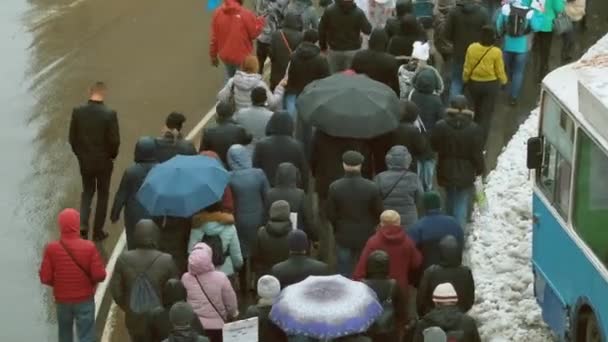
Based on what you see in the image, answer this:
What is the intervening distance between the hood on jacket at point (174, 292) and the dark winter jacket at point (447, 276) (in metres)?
2.08

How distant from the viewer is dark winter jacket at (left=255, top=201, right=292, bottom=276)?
1266cm

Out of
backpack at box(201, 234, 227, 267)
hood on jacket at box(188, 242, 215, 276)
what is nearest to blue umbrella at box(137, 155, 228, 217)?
backpack at box(201, 234, 227, 267)

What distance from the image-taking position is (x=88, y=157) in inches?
616

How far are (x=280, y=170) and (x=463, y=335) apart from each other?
3.36 metres

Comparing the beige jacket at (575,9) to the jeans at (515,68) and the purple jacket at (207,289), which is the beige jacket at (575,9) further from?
the purple jacket at (207,289)

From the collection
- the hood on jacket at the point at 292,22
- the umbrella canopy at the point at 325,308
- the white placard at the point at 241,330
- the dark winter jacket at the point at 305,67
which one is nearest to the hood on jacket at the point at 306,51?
the dark winter jacket at the point at 305,67

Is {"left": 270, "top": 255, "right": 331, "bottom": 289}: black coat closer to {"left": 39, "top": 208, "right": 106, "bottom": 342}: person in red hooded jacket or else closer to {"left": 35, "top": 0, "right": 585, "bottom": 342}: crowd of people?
{"left": 35, "top": 0, "right": 585, "bottom": 342}: crowd of people

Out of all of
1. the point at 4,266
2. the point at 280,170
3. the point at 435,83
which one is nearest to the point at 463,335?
the point at 280,170

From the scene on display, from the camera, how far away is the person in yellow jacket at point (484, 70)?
57.3 ft

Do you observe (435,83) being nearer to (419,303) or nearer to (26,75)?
(419,303)

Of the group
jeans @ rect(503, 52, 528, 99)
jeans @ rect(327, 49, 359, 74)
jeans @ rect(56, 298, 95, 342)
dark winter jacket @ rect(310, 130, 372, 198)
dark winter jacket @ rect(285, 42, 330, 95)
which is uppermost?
dark winter jacket @ rect(285, 42, 330, 95)

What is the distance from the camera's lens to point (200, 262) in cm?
1184

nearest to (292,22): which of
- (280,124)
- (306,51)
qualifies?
(306,51)

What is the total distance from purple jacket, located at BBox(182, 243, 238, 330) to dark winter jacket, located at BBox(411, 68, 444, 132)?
4447 mm
